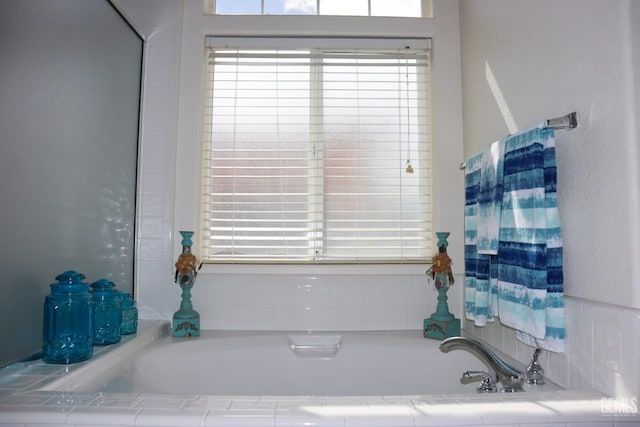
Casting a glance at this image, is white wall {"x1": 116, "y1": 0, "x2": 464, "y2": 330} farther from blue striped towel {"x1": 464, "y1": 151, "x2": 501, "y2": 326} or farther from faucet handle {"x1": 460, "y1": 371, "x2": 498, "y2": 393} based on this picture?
faucet handle {"x1": 460, "y1": 371, "x2": 498, "y2": 393}

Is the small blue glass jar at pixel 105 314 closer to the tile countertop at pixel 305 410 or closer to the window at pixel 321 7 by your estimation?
the tile countertop at pixel 305 410

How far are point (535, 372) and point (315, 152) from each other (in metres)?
1.38

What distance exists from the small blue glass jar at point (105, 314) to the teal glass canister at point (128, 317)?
10 cm

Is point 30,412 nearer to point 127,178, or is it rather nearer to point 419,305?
point 127,178

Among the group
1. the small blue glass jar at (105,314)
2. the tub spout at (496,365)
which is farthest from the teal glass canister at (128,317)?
the tub spout at (496,365)

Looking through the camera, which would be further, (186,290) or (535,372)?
(186,290)

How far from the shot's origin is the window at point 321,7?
2.18m

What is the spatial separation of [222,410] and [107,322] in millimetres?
846

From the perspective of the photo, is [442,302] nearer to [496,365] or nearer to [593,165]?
[496,365]

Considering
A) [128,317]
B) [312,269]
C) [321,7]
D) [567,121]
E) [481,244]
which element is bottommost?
[128,317]

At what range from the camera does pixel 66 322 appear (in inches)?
50.5

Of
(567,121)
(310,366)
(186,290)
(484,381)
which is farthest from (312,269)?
(567,121)

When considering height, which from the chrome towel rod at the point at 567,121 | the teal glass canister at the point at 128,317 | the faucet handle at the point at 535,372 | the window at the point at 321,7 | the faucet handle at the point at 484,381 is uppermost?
the window at the point at 321,7

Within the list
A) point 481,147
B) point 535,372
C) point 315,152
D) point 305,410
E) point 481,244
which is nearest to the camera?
point 305,410
